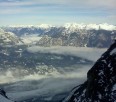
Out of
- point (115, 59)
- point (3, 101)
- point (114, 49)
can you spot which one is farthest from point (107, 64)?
point (3, 101)

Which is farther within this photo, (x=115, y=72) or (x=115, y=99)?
(x=115, y=72)

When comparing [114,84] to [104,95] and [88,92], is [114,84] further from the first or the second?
[88,92]

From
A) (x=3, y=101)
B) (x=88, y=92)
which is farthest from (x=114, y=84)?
(x=3, y=101)

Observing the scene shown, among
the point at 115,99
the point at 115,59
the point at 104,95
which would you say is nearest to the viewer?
the point at 115,99

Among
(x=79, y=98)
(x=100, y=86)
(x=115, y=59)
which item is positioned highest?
(x=115, y=59)

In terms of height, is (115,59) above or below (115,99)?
above

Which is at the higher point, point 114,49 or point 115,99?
point 114,49

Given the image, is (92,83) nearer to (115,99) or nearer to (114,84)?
(114,84)

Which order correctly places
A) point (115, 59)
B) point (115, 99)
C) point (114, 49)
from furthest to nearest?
point (114, 49) < point (115, 59) < point (115, 99)

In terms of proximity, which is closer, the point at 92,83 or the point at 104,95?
the point at 104,95
